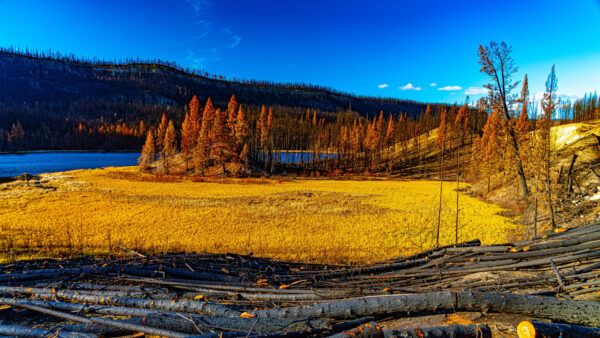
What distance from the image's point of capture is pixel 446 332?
3572mm

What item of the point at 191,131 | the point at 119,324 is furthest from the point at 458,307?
the point at 191,131

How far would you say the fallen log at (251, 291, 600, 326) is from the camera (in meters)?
4.22

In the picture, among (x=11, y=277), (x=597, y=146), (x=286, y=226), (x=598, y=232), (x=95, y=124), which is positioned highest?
(x=95, y=124)

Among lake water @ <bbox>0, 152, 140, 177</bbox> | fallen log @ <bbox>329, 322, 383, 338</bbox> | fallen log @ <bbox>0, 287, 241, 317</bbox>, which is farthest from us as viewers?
lake water @ <bbox>0, 152, 140, 177</bbox>

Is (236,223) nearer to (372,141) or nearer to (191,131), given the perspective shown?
(191,131)

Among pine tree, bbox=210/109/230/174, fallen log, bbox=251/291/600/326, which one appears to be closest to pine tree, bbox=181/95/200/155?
pine tree, bbox=210/109/230/174

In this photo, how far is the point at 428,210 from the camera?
102 feet

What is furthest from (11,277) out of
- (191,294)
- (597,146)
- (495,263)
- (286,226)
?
(597,146)

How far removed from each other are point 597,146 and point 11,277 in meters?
36.8

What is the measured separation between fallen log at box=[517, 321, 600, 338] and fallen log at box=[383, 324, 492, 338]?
0.41 metres

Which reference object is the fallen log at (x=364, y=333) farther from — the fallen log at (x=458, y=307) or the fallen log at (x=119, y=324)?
the fallen log at (x=119, y=324)

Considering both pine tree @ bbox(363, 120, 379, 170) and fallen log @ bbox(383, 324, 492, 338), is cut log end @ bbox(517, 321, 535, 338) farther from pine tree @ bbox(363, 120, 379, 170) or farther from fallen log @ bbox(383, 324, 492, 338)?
pine tree @ bbox(363, 120, 379, 170)

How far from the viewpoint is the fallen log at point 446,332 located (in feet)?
11.4

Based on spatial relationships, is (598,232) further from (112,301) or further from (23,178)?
(23,178)
